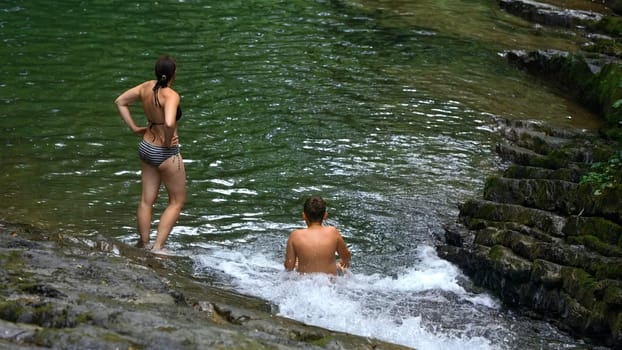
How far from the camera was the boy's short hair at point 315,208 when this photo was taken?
941cm

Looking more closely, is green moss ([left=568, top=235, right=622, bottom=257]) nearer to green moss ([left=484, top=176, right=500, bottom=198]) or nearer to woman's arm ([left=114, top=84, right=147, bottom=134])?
green moss ([left=484, top=176, right=500, bottom=198])

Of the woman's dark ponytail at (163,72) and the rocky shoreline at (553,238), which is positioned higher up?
the woman's dark ponytail at (163,72)

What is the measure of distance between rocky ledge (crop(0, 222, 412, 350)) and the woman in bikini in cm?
128

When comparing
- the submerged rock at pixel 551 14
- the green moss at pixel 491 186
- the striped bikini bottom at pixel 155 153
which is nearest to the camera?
the striped bikini bottom at pixel 155 153

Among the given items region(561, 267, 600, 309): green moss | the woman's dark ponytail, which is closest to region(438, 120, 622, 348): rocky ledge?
region(561, 267, 600, 309): green moss

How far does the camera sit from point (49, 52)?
1997 centimetres

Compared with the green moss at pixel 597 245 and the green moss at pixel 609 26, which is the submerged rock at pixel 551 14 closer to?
the green moss at pixel 609 26

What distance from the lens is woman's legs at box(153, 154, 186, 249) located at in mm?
9836

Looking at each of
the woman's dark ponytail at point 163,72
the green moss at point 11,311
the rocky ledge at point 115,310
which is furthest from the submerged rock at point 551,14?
the green moss at point 11,311

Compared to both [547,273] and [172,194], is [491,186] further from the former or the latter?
[172,194]

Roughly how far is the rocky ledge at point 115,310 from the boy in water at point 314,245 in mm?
933

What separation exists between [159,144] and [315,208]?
1879mm

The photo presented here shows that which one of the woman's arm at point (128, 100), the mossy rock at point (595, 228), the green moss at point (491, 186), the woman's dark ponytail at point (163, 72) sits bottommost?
the green moss at point (491, 186)

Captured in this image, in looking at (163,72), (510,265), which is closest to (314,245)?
(510,265)
